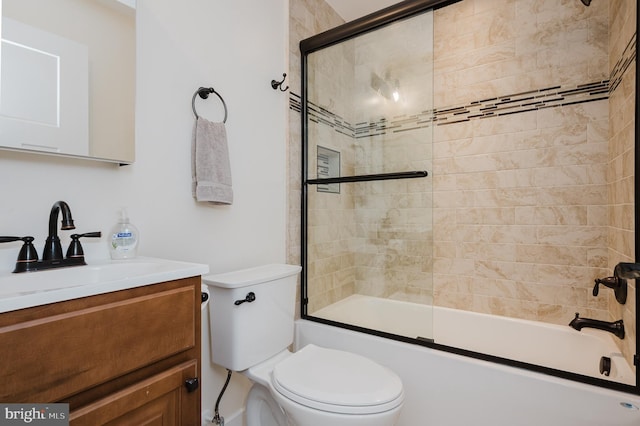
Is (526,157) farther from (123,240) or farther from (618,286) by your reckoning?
(123,240)

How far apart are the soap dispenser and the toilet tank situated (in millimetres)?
322

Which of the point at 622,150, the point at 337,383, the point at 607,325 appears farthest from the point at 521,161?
the point at 337,383

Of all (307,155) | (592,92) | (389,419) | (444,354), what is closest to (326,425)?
(389,419)

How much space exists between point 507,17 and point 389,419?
2.38 meters

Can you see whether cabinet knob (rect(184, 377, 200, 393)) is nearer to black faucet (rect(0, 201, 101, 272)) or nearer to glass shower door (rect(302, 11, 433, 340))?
black faucet (rect(0, 201, 101, 272))

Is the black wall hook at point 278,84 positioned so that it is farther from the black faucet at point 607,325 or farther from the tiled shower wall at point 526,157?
the black faucet at point 607,325

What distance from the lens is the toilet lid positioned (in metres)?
1.08

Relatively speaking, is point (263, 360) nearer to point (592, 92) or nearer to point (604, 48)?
point (592, 92)

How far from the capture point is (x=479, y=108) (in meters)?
2.20

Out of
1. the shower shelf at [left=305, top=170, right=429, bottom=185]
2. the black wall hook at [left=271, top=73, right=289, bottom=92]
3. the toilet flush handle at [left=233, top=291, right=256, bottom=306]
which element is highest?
the black wall hook at [left=271, top=73, right=289, bottom=92]

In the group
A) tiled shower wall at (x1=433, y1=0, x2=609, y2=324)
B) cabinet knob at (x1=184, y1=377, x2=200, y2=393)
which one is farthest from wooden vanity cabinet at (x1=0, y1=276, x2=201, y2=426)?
tiled shower wall at (x1=433, y1=0, x2=609, y2=324)

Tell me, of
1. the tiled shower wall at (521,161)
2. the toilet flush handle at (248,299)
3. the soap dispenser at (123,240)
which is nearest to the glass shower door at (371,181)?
the tiled shower wall at (521,161)

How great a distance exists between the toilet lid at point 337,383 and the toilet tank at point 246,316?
14 cm

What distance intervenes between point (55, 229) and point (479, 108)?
2.34m
